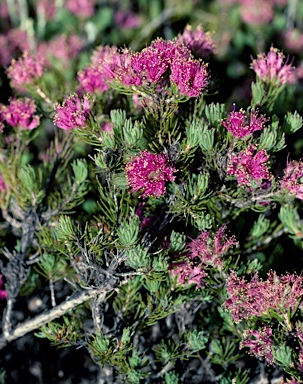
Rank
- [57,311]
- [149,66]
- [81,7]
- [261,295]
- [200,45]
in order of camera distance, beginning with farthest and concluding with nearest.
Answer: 1. [81,7]
2. [200,45]
3. [57,311]
4. [261,295]
5. [149,66]

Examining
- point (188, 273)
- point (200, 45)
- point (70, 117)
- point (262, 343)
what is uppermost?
point (70, 117)

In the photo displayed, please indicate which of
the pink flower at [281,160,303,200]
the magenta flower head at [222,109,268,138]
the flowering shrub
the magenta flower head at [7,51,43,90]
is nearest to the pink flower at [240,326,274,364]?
the flowering shrub

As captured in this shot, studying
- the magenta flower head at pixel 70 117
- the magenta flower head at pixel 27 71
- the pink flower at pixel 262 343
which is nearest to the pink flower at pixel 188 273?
the pink flower at pixel 262 343

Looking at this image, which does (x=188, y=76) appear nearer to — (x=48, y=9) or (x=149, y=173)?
(x=149, y=173)

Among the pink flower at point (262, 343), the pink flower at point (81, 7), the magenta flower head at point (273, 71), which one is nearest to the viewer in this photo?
the pink flower at point (262, 343)

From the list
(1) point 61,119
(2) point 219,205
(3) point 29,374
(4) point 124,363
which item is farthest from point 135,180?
(3) point 29,374

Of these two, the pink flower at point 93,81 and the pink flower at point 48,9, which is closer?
the pink flower at point 93,81

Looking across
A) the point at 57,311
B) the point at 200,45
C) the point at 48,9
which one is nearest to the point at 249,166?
the point at 200,45

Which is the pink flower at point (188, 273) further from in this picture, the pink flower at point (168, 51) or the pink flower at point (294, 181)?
the pink flower at point (168, 51)

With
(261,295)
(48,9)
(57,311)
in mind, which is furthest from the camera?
(48,9)
